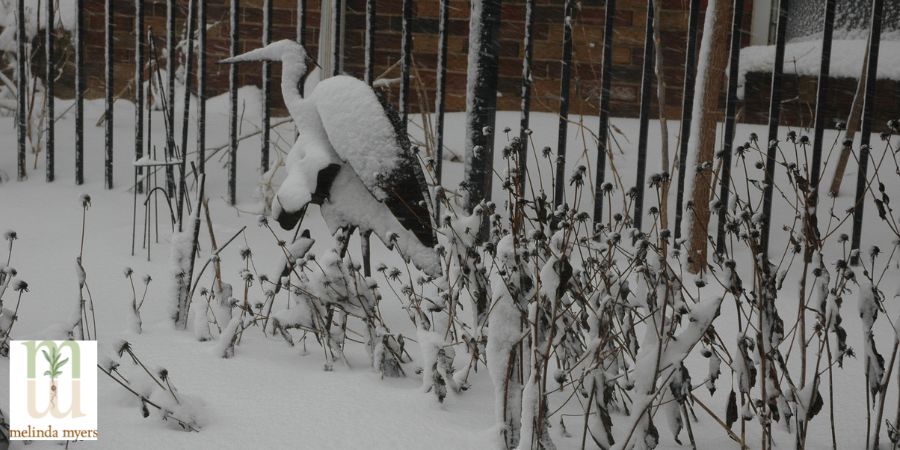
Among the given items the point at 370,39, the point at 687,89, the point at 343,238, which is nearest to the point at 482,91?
the point at 370,39

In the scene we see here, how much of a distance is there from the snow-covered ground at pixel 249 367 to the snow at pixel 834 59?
4.62 ft

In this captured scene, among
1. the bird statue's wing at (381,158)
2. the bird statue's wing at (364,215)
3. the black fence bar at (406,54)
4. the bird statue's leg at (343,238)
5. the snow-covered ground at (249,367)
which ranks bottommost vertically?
the snow-covered ground at (249,367)

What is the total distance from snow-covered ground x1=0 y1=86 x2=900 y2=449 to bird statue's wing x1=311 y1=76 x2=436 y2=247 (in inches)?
13.5

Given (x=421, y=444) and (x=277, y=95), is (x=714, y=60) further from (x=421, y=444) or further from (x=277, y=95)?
(x=277, y=95)

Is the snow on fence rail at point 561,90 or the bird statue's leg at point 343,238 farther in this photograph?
the snow on fence rail at point 561,90

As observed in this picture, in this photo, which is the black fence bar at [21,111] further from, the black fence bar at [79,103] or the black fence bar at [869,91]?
the black fence bar at [869,91]

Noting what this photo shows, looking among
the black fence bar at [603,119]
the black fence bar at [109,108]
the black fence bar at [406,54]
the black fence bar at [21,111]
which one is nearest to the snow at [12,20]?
the black fence bar at [21,111]

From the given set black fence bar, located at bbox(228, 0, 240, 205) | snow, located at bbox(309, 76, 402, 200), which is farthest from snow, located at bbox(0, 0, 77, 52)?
snow, located at bbox(309, 76, 402, 200)

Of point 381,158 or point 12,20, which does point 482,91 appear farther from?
point 12,20

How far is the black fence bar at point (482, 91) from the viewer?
11.8ft

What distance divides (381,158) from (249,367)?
660mm

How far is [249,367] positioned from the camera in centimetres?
244

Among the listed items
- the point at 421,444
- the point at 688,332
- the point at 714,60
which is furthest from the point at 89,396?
the point at 714,60

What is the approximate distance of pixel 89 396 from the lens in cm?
214
